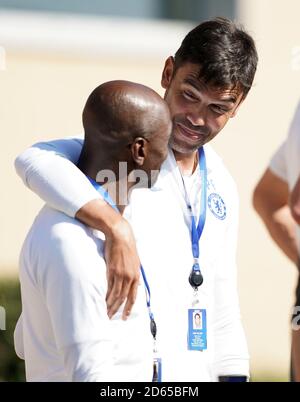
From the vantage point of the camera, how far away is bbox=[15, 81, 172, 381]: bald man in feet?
8.96

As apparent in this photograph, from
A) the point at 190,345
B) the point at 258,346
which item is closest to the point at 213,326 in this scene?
the point at 190,345

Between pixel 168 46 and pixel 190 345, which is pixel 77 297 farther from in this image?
pixel 168 46

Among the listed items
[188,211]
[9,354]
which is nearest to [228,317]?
[188,211]

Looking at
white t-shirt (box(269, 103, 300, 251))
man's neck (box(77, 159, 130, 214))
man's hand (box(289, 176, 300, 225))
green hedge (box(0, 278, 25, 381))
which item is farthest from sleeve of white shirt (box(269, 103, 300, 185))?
green hedge (box(0, 278, 25, 381))

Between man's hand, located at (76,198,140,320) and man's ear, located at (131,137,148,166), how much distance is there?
14cm

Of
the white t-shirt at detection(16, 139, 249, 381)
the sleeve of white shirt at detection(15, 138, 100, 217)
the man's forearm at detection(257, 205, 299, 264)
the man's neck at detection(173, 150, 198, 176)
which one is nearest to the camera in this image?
the sleeve of white shirt at detection(15, 138, 100, 217)

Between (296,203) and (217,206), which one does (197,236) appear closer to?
(217,206)

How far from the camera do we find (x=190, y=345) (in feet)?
10.2

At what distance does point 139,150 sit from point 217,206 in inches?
19.6

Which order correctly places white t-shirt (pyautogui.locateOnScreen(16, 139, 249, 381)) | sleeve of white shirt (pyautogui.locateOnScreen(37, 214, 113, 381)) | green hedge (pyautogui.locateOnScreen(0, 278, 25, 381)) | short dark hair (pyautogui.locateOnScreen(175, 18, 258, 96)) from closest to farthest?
sleeve of white shirt (pyautogui.locateOnScreen(37, 214, 113, 381))
white t-shirt (pyautogui.locateOnScreen(16, 139, 249, 381))
short dark hair (pyautogui.locateOnScreen(175, 18, 258, 96))
green hedge (pyautogui.locateOnScreen(0, 278, 25, 381))

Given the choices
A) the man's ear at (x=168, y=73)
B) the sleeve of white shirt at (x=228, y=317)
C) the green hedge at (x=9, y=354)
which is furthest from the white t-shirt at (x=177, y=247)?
the green hedge at (x=9, y=354)

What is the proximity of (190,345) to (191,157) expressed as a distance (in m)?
0.62

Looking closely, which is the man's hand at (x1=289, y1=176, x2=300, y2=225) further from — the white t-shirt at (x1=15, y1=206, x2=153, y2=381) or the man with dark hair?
the white t-shirt at (x1=15, y1=206, x2=153, y2=381)

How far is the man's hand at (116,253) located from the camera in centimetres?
281
